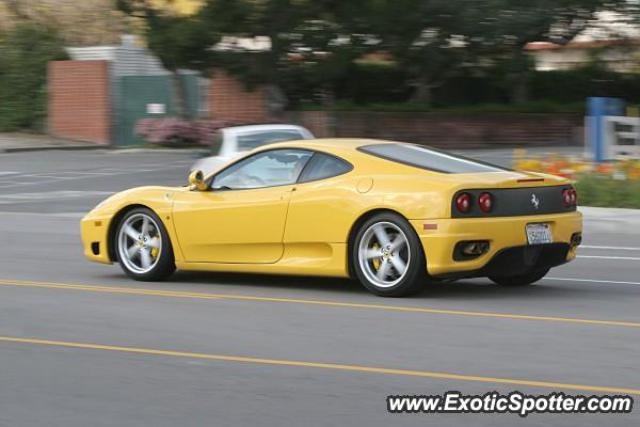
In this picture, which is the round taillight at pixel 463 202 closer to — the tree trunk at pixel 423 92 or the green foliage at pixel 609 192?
the green foliage at pixel 609 192

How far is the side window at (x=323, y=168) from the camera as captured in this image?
10266 millimetres

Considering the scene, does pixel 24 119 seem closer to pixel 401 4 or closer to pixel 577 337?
pixel 401 4

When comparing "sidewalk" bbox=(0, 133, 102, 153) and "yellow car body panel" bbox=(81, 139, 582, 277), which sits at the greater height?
"yellow car body panel" bbox=(81, 139, 582, 277)

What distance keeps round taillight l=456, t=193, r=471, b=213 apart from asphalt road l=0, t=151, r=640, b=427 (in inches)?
28.3

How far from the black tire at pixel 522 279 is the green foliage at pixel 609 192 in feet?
23.2

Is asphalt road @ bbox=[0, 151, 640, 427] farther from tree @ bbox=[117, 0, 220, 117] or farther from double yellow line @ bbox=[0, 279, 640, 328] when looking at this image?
tree @ bbox=[117, 0, 220, 117]

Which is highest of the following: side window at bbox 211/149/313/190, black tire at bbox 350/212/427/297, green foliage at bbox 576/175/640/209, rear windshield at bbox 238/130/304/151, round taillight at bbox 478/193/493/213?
side window at bbox 211/149/313/190

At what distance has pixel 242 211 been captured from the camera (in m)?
10.6

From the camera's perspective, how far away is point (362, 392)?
6.67 m

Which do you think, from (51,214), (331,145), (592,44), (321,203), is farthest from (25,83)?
(321,203)

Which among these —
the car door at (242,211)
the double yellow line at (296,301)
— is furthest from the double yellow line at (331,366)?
the car door at (242,211)

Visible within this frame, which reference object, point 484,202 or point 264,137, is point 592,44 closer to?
point 264,137

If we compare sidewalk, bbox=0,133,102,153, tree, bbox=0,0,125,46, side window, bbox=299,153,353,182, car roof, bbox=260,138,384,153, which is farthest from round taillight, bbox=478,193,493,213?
tree, bbox=0,0,125,46

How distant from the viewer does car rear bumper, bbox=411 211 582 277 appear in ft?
31.0
